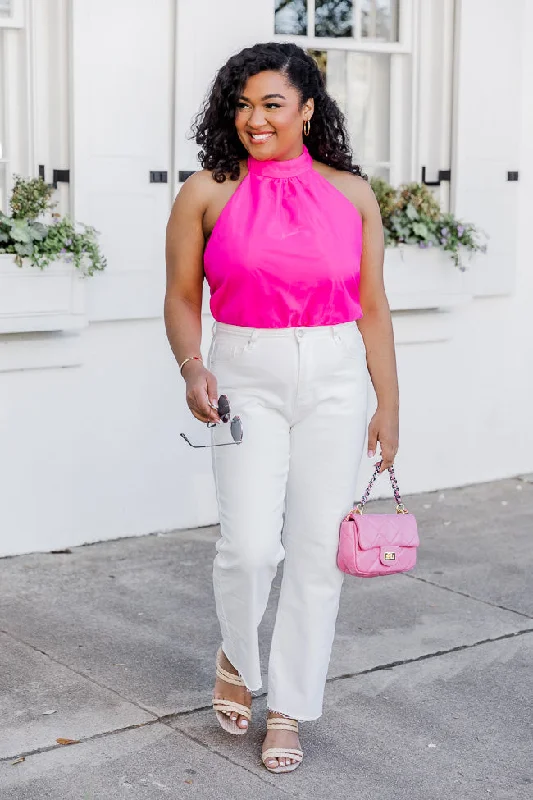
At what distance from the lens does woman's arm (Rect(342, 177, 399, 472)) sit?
3619 millimetres

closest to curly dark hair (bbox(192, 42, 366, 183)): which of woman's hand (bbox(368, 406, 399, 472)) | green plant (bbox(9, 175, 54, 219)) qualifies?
woman's hand (bbox(368, 406, 399, 472))

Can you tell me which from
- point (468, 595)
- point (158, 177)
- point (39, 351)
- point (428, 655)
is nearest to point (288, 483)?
point (428, 655)

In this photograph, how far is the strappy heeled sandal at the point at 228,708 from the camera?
369cm

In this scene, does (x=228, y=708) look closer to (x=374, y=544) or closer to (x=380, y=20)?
(x=374, y=544)

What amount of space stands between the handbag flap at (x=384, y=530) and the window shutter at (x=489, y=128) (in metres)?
3.41

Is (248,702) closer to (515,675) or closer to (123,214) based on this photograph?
(515,675)

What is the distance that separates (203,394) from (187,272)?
0.40m

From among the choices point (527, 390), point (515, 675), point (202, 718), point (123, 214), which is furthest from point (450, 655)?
point (527, 390)

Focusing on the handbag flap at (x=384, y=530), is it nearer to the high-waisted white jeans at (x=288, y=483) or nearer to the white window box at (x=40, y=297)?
the high-waisted white jeans at (x=288, y=483)

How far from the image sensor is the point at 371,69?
6.71 meters

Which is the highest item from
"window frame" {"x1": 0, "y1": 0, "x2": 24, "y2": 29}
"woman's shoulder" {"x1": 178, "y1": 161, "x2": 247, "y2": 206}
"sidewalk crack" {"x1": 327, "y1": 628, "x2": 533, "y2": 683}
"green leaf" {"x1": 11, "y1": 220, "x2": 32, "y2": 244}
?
"window frame" {"x1": 0, "y1": 0, "x2": 24, "y2": 29}

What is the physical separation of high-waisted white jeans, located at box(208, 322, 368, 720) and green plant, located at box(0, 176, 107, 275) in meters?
1.87

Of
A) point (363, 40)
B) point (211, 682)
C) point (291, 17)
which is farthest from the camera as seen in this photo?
point (363, 40)

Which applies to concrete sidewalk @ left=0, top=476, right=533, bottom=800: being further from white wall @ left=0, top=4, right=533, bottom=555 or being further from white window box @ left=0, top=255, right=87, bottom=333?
white window box @ left=0, top=255, right=87, bottom=333
